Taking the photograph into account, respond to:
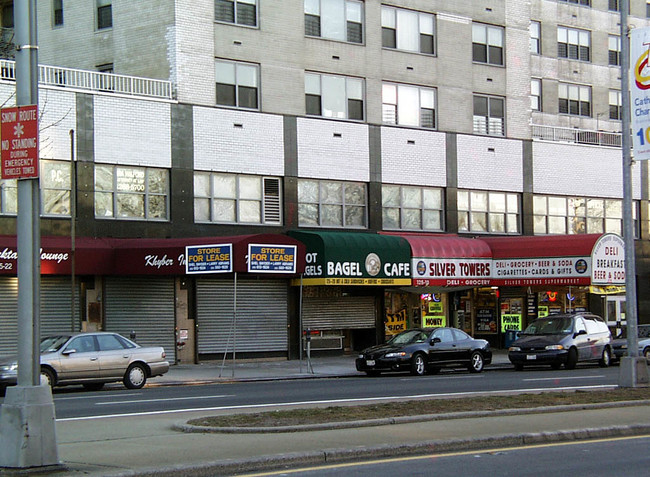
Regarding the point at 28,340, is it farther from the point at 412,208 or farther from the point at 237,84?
the point at 412,208

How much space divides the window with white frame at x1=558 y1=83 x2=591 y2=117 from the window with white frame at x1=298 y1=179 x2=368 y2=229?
17.3m

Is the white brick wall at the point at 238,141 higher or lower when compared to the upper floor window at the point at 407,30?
lower

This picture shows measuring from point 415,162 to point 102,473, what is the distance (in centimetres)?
3066

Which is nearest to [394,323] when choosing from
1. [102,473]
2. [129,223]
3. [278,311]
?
[278,311]

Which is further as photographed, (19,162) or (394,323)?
(394,323)

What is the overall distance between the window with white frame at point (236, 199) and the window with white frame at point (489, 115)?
1078cm

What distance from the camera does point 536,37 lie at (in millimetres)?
50688

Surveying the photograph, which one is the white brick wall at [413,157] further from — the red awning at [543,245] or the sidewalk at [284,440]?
the sidewalk at [284,440]

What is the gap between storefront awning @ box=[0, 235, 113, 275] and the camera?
29.1 meters

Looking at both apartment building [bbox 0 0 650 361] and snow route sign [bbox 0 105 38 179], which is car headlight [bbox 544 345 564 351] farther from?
snow route sign [bbox 0 105 38 179]

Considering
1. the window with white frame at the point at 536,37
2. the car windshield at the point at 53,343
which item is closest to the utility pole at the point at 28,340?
the car windshield at the point at 53,343

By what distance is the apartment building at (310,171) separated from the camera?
106ft

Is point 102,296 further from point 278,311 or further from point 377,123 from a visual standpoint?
point 377,123

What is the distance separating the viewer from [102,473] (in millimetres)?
10617
